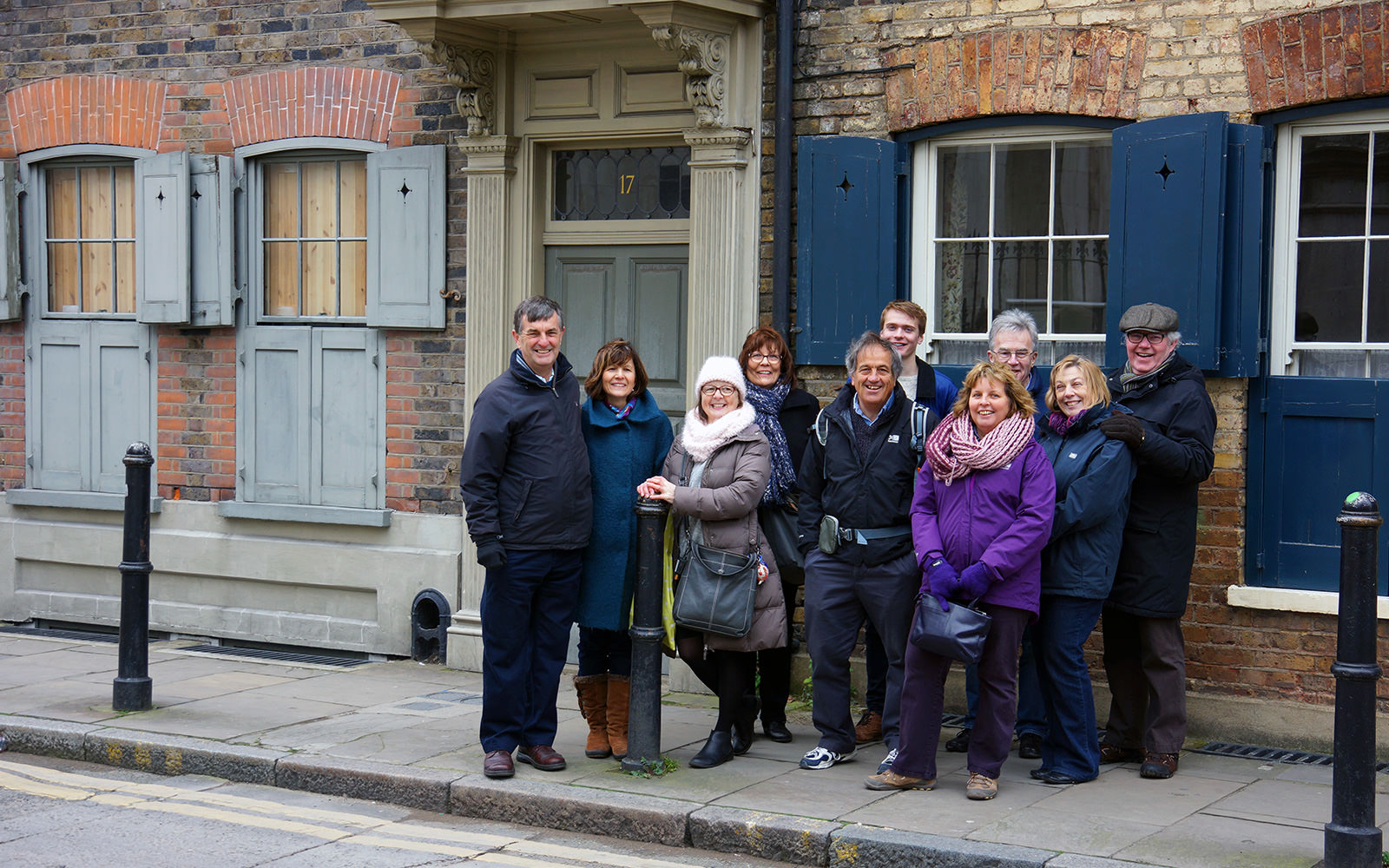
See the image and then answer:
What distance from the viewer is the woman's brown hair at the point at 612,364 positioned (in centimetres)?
660

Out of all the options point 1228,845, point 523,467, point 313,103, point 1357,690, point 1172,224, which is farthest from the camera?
point 313,103

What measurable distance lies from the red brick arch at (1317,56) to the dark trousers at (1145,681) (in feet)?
8.14

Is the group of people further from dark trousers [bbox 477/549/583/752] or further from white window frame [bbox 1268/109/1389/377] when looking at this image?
white window frame [bbox 1268/109/1389/377]

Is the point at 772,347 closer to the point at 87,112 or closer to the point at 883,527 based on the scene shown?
the point at 883,527

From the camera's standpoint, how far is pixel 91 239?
10.3 m

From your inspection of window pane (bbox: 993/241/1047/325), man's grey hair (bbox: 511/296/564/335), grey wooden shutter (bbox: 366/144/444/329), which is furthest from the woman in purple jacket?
grey wooden shutter (bbox: 366/144/444/329)

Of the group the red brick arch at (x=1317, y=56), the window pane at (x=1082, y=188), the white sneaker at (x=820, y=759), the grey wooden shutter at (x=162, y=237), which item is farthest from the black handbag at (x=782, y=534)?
the grey wooden shutter at (x=162, y=237)

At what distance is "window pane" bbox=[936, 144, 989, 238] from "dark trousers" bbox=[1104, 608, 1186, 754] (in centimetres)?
231

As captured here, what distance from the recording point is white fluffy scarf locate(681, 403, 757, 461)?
256 inches

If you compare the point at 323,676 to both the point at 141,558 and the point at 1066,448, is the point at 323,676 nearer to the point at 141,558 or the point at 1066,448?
the point at 141,558

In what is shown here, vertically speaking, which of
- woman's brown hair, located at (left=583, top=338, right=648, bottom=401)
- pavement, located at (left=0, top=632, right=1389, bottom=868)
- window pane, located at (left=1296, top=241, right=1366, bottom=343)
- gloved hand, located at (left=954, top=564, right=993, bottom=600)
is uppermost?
window pane, located at (left=1296, top=241, right=1366, bottom=343)

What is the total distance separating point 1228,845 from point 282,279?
22.4ft

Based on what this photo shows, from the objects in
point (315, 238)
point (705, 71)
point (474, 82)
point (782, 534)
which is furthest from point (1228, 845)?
point (315, 238)

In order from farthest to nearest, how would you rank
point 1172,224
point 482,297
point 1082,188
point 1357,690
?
point 482,297, point 1082,188, point 1172,224, point 1357,690
